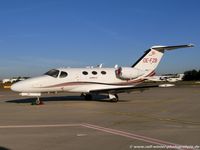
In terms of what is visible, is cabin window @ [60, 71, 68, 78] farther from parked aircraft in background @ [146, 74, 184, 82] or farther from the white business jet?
parked aircraft in background @ [146, 74, 184, 82]

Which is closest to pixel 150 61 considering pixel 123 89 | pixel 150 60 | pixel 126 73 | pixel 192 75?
pixel 150 60

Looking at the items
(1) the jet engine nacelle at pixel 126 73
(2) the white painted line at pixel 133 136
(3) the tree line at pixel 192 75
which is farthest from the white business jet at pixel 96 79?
(3) the tree line at pixel 192 75

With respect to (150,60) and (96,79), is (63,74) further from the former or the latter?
(150,60)

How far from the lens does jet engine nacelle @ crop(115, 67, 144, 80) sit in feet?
81.3

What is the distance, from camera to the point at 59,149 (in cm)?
787

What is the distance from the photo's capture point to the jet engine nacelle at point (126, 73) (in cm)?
2477

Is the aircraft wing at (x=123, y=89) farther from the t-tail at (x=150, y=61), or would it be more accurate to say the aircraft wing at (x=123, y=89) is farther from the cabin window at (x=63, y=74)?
the t-tail at (x=150, y=61)

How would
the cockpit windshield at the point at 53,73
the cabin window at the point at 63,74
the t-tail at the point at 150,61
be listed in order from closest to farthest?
the cockpit windshield at the point at 53,73, the cabin window at the point at 63,74, the t-tail at the point at 150,61

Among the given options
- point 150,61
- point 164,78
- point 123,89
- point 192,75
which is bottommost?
point 123,89

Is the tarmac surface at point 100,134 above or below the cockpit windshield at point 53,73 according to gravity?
below

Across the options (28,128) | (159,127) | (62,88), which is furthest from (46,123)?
(62,88)

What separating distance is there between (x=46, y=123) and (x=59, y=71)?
1137 centimetres

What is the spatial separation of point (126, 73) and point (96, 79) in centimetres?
220

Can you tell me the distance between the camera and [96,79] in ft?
80.5
